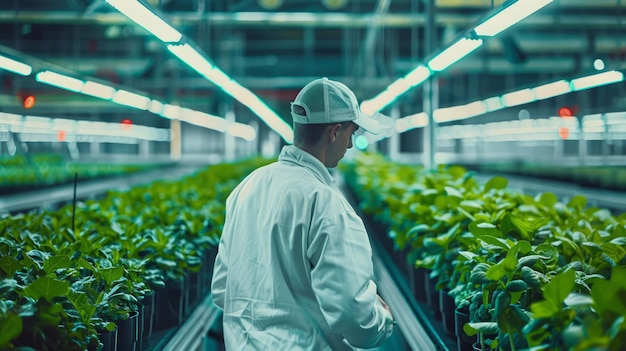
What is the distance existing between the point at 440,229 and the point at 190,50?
5.59 ft

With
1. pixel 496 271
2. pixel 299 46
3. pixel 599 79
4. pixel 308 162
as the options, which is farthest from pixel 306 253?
pixel 299 46

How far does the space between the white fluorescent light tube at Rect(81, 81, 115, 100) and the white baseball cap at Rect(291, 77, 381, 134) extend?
3.20 meters

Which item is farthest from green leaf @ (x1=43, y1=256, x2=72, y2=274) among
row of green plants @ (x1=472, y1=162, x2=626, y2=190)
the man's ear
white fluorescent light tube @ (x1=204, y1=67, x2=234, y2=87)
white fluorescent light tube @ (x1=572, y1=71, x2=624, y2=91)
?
row of green plants @ (x1=472, y1=162, x2=626, y2=190)

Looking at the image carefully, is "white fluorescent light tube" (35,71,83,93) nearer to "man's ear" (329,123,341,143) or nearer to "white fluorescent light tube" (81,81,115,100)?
"white fluorescent light tube" (81,81,115,100)

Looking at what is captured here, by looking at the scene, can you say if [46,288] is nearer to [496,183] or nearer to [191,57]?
[191,57]

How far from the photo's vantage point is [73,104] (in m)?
16.0

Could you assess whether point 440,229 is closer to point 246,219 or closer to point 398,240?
point 398,240

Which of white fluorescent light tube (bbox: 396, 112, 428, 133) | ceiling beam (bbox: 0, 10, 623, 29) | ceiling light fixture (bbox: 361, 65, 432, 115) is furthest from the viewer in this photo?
white fluorescent light tube (bbox: 396, 112, 428, 133)

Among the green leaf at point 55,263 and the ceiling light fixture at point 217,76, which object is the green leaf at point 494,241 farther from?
the ceiling light fixture at point 217,76

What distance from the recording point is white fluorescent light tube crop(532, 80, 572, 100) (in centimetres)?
557

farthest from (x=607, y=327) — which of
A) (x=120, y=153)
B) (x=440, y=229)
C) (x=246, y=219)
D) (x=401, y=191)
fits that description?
(x=120, y=153)

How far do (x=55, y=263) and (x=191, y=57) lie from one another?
201cm

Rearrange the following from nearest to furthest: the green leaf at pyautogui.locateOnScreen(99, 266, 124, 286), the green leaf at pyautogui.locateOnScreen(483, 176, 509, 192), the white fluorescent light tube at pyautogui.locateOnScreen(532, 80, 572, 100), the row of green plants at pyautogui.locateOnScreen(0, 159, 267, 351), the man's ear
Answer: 1. the row of green plants at pyautogui.locateOnScreen(0, 159, 267, 351)
2. the man's ear
3. the green leaf at pyautogui.locateOnScreen(99, 266, 124, 286)
4. the green leaf at pyautogui.locateOnScreen(483, 176, 509, 192)
5. the white fluorescent light tube at pyautogui.locateOnScreen(532, 80, 572, 100)

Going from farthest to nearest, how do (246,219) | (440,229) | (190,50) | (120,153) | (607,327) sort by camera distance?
(120,153), (190,50), (440,229), (246,219), (607,327)
